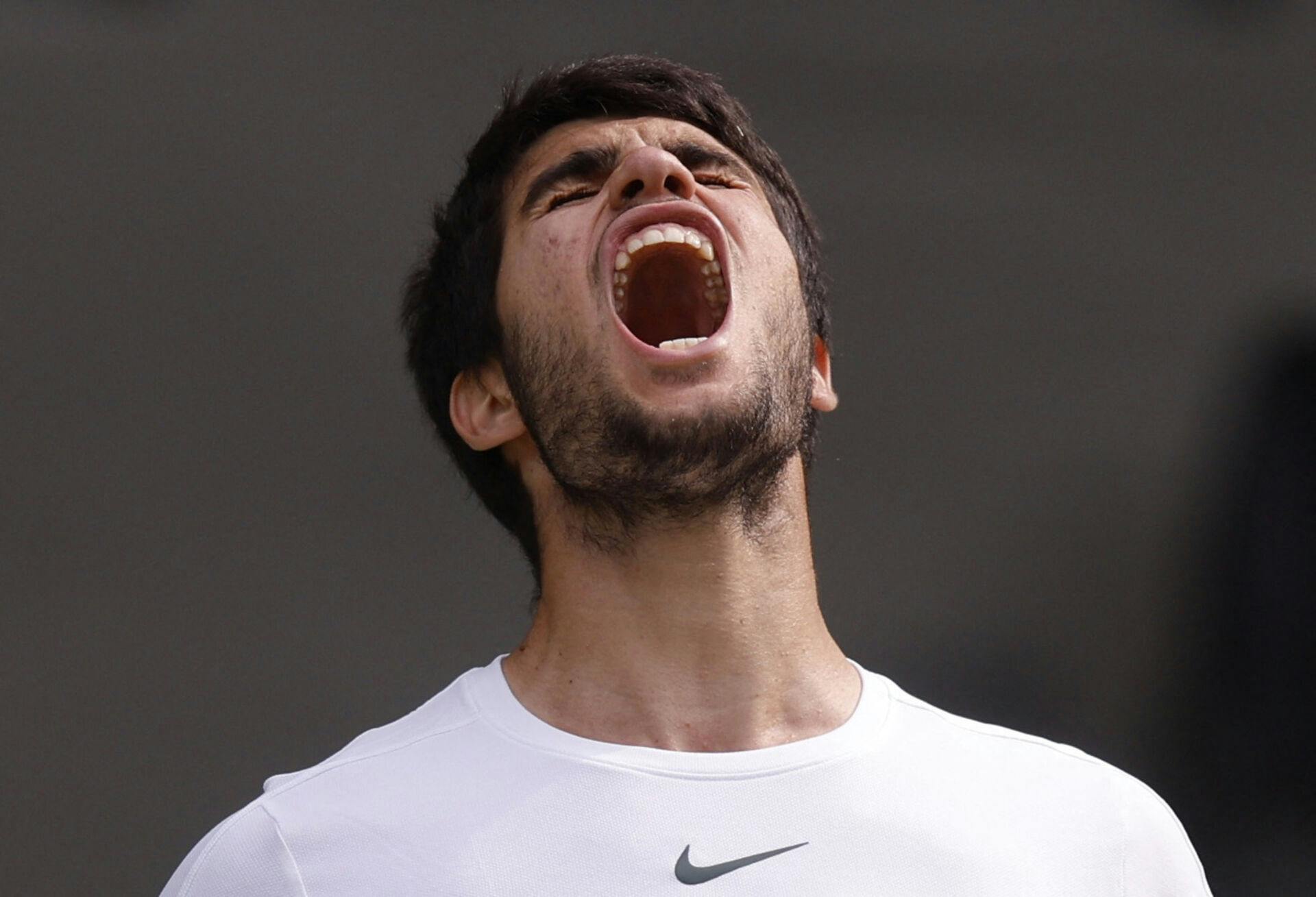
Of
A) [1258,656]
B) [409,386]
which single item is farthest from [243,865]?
[1258,656]

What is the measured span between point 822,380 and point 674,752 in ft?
2.65

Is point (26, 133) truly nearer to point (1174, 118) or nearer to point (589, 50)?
point (589, 50)

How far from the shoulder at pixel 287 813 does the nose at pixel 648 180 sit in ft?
2.64

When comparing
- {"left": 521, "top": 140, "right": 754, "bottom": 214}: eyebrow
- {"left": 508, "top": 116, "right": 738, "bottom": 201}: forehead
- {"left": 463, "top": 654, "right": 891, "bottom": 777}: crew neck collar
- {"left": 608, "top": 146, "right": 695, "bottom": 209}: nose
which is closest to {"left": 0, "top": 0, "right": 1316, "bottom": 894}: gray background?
{"left": 508, "top": 116, "right": 738, "bottom": 201}: forehead

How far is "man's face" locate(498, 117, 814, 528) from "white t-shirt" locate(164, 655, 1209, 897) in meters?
0.38

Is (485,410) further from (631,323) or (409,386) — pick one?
(409,386)

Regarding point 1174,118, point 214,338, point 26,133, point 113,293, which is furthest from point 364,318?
point 1174,118

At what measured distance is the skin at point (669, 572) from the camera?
6.71 ft

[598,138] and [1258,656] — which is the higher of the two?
[598,138]

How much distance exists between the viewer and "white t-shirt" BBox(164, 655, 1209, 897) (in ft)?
5.98

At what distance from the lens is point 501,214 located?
246cm

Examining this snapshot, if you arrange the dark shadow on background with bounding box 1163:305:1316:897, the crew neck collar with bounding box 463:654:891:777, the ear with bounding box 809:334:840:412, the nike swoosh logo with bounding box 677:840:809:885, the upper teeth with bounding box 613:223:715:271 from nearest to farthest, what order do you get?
the nike swoosh logo with bounding box 677:840:809:885 → the crew neck collar with bounding box 463:654:891:777 → the upper teeth with bounding box 613:223:715:271 → the ear with bounding box 809:334:840:412 → the dark shadow on background with bounding box 1163:305:1316:897

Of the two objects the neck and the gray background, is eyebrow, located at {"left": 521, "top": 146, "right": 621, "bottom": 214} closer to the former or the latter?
the neck

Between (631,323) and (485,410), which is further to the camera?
(631,323)
